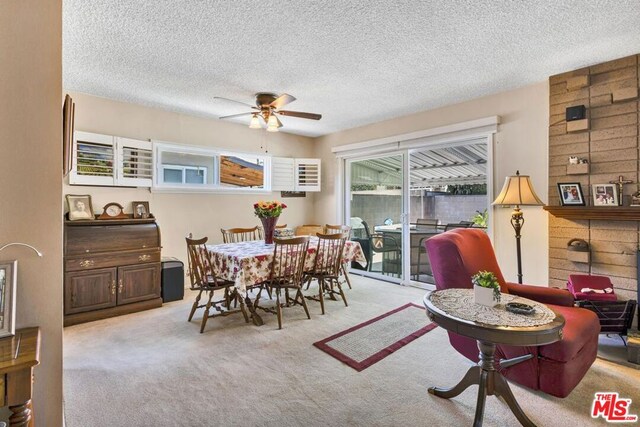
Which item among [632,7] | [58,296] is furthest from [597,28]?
[58,296]

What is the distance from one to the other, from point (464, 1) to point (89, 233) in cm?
401

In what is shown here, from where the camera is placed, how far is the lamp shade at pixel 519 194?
10.1 ft

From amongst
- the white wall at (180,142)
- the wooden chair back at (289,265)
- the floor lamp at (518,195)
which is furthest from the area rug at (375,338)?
the white wall at (180,142)

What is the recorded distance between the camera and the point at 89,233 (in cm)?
336

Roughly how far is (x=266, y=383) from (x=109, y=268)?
2422 millimetres

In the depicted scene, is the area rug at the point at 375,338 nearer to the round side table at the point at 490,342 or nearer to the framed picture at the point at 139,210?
the round side table at the point at 490,342

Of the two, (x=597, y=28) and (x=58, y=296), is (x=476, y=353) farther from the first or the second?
(x=597, y=28)

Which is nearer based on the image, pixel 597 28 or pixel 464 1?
pixel 464 1

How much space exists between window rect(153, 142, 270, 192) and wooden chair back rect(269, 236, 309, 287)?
217 centimetres

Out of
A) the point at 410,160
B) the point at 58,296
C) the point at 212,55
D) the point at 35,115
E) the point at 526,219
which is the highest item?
the point at 212,55

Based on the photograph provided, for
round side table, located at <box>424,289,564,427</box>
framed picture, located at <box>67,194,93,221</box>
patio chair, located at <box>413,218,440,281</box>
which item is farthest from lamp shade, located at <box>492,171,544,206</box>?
framed picture, located at <box>67,194,93,221</box>

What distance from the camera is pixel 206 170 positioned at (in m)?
4.88

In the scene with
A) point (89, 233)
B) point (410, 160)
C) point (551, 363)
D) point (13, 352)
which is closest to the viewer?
point (13, 352)

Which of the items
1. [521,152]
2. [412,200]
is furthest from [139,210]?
[521,152]
